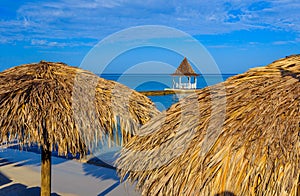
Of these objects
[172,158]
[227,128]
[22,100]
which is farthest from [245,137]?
[22,100]

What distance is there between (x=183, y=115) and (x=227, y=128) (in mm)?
579

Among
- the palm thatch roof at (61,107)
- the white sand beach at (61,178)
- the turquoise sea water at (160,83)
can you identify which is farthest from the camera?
the turquoise sea water at (160,83)

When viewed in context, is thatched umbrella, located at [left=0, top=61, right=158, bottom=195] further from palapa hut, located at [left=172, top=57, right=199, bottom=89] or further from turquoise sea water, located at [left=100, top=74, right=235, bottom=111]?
palapa hut, located at [left=172, top=57, right=199, bottom=89]

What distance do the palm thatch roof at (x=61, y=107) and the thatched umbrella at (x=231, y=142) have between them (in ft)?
2.82

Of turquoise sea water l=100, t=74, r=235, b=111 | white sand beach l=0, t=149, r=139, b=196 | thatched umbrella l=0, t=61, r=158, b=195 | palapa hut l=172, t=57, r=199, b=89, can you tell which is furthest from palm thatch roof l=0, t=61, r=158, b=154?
palapa hut l=172, t=57, r=199, b=89

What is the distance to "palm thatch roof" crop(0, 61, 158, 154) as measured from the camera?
365cm

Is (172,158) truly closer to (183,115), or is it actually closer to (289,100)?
(183,115)

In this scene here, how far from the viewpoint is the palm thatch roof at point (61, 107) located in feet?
12.0

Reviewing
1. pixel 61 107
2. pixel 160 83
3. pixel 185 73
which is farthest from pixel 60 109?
pixel 160 83

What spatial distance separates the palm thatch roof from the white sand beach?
6.36 feet

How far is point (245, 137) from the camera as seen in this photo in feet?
7.57

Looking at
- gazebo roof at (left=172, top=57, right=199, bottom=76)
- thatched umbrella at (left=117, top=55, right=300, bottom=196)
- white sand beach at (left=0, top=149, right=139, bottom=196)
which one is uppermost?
gazebo roof at (left=172, top=57, right=199, bottom=76)

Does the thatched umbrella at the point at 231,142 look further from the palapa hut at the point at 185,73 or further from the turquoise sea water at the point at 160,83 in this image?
the palapa hut at the point at 185,73

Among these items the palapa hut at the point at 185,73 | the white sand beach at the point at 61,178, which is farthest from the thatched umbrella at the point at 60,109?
the palapa hut at the point at 185,73
